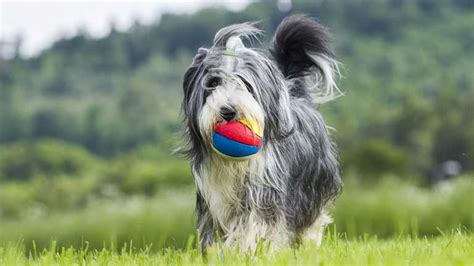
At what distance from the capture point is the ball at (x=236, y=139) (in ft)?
17.7

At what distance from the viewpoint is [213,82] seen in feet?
18.7

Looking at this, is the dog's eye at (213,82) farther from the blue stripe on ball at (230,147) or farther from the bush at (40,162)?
the bush at (40,162)

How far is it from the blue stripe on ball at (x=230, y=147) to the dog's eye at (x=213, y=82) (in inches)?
15.7

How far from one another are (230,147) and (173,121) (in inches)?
1815

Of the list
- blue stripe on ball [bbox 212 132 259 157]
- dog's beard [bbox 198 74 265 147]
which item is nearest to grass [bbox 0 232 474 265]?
blue stripe on ball [bbox 212 132 259 157]

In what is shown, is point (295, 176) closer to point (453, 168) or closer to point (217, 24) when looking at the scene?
point (453, 168)

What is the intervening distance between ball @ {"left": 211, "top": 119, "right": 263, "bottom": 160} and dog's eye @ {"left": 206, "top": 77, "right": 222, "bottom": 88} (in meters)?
0.35

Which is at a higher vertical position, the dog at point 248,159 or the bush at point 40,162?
the dog at point 248,159

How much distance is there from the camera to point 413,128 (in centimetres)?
3584

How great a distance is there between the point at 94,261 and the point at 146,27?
67.1 m

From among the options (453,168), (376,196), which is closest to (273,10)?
(453,168)

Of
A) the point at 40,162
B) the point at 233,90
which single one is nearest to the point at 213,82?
the point at 233,90

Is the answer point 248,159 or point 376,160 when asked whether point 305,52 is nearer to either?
point 248,159

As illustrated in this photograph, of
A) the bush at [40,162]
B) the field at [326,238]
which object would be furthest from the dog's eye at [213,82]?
the bush at [40,162]
